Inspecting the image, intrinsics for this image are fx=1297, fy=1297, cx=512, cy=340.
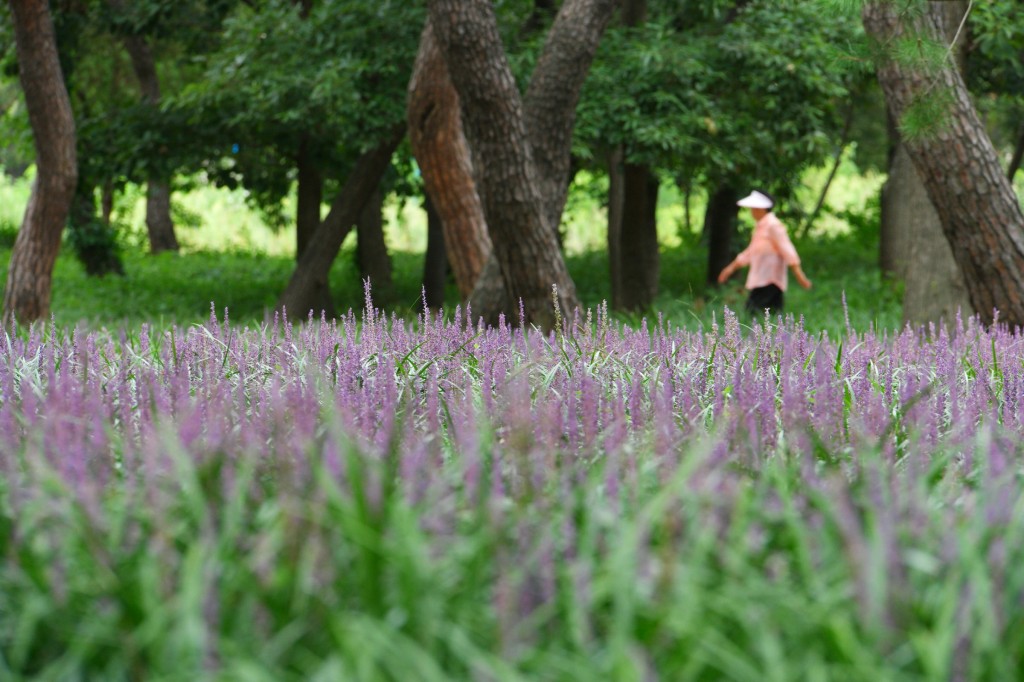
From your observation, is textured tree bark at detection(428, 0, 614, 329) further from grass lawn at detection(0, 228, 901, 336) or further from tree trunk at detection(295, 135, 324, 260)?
tree trunk at detection(295, 135, 324, 260)

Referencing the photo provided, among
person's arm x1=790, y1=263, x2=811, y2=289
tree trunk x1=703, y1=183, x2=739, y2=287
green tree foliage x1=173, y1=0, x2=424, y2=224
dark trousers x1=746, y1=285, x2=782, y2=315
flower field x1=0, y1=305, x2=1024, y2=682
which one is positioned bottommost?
flower field x1=0, y1=305, x2=1024, y2=682

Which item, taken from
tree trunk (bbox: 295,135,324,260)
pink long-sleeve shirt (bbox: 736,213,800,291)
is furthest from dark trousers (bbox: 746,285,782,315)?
tree trunk (bbox: 295,135,324,260)

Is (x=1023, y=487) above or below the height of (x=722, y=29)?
below

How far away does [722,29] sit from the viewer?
16.5m

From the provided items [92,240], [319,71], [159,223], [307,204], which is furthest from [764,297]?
[159,223]

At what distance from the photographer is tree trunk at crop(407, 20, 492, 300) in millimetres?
10773

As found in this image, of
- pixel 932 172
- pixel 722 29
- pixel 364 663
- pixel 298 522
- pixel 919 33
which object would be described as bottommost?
pixel 364 663

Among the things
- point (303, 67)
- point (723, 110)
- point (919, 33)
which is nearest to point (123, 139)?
point (303, 67)

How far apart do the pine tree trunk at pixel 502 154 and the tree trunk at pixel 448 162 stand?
1670mm

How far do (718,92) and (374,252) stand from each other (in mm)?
5545

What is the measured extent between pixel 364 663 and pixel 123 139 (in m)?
16.1

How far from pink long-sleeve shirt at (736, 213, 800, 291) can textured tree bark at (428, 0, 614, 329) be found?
3368 millimetres

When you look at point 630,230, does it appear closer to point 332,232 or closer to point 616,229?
point 616,229

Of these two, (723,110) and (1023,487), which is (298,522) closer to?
(1023,487)
